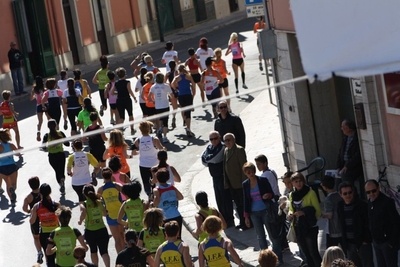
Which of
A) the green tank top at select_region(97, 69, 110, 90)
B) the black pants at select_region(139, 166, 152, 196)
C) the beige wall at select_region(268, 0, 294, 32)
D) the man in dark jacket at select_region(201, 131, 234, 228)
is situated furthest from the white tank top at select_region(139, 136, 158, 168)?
the green tank top at select_region(97, 69, 110, 90)

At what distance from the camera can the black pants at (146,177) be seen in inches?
680

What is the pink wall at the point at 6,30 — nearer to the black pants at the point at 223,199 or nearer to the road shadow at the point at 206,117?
the road shadow at the point at 206,117

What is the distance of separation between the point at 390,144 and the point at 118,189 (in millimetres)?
3971

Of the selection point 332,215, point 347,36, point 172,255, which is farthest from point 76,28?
point 347,36

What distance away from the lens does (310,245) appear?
12906mm

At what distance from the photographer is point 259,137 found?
72.7 feet

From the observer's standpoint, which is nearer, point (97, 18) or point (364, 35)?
point (364, 35)

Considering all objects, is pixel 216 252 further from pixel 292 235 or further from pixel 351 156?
pixel 351 156

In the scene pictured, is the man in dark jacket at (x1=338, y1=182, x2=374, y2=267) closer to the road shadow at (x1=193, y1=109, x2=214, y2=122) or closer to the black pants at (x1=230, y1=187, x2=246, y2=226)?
the black pants at (x1=230, y1=187, x2=246, y2=226)

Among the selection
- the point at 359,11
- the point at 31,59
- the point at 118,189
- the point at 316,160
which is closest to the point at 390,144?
the point at 316,160

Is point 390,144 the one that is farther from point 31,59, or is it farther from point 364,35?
point 31,59

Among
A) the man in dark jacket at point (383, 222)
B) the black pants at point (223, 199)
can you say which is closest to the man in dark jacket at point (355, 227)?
the man in dark jacket at point (383, 222)

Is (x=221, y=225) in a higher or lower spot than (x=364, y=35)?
lower

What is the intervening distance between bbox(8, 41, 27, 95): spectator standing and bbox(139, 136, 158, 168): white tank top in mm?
16165
